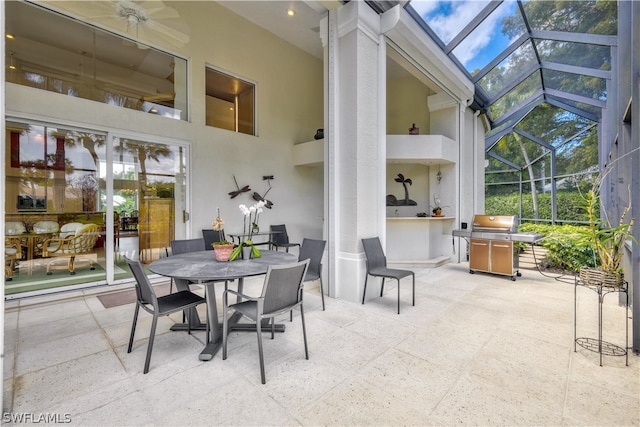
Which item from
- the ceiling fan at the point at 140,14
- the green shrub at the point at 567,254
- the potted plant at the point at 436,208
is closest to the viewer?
the ceiling fan at the point at 140,14

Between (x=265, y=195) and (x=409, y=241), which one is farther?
(x=265, y=195)

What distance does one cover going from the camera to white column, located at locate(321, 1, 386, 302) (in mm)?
3840

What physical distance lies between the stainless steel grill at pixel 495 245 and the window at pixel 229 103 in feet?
16.7

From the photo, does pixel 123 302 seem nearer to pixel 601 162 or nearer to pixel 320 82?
pixel 320 82

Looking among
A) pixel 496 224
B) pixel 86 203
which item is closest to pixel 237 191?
pixel 86 203

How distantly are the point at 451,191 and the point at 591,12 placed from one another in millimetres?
3749

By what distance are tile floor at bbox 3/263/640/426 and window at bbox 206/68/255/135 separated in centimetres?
399

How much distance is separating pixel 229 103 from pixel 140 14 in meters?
2.76

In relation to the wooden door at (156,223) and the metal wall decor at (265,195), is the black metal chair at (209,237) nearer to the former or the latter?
the wooden door at (156,223)

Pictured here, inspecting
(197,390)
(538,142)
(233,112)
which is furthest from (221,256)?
(538,142)

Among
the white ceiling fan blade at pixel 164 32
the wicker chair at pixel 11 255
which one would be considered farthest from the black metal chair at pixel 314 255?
the wicker chair at pixel 11 255

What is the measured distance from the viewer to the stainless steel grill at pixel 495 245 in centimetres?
495

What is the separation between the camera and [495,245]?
509cm

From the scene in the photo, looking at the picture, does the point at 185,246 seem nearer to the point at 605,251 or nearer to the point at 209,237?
the point at 209,237
